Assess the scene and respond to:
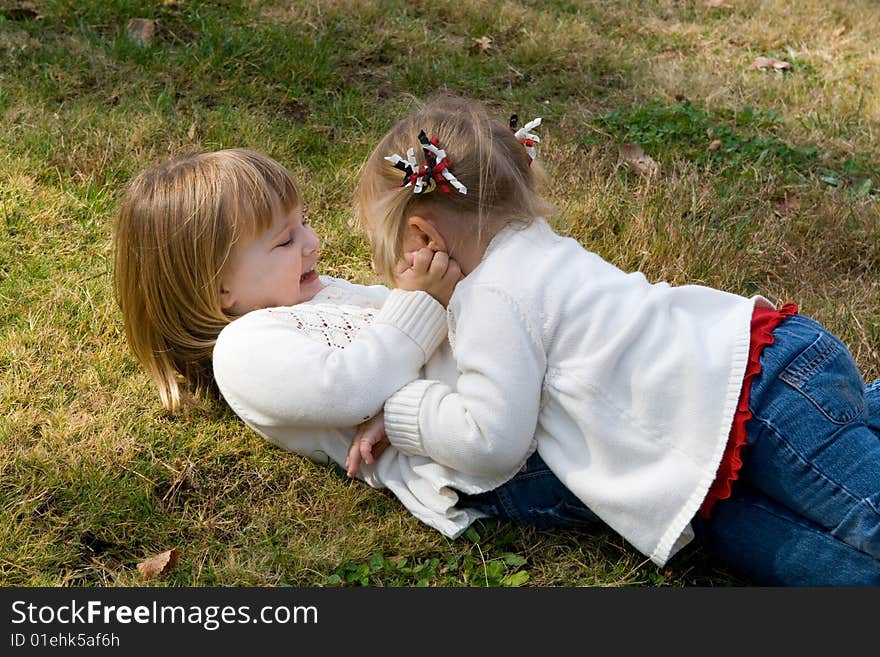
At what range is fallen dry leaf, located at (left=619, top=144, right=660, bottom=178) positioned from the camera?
170 inches

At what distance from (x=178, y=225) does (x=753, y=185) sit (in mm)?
2493

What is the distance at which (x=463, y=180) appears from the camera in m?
2.53

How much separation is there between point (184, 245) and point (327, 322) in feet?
1.48

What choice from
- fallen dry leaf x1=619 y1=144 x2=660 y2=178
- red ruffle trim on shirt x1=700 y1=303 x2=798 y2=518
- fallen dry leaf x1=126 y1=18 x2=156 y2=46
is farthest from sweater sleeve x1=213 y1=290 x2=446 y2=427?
fallen dry leaf x1=126 y1=18 x2=156 y2=46

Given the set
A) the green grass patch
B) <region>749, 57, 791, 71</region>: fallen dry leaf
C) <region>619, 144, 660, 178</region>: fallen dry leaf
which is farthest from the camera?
<region>749, 57, 791, 71</region>: fallen dry leaf

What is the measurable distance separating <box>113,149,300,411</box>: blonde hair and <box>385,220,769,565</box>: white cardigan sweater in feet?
2.43

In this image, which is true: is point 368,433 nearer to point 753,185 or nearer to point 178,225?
point 178,225

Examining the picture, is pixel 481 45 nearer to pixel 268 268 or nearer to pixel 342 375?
pixel 268 268

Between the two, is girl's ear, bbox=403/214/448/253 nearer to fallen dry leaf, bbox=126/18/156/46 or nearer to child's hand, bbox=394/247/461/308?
child's hand, bbox=394/247/461/308

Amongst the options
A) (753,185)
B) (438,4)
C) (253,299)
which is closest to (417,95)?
(438,4)

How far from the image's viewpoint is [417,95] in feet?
16.1

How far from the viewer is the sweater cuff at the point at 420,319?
2680 mm

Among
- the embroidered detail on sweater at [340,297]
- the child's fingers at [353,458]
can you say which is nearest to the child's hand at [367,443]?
the child's fingers at [353,458]

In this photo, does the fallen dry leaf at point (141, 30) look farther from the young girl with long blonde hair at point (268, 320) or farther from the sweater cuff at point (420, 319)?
the sweater cuff at point (420, 319)
